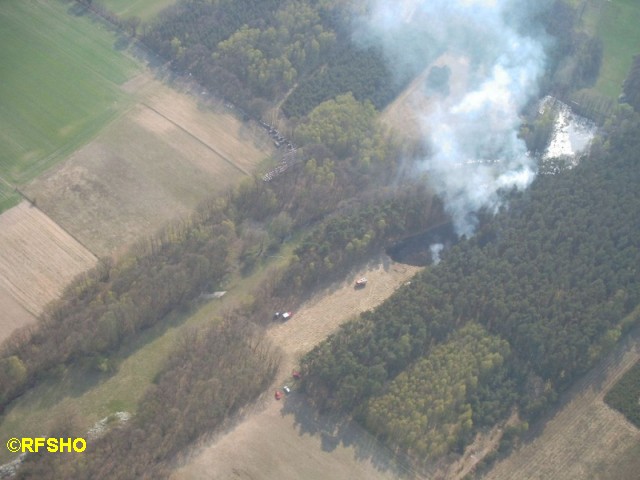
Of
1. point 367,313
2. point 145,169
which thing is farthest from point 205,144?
point 367,313

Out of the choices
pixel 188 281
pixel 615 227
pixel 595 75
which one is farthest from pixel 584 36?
pixel 188 281

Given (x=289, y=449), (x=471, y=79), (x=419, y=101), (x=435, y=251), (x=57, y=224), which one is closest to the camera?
(x=289, y=449)

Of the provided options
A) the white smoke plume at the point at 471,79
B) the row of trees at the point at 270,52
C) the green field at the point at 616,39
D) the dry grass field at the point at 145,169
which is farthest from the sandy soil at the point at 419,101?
the green field at the point at 616,39

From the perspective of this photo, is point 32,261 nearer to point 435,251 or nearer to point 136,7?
point 435,251

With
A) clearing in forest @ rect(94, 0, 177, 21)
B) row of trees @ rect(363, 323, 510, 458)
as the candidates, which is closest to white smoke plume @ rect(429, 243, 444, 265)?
row of trees @ rect(363, 323, 510, 458)

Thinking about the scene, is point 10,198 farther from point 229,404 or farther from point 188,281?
point 229,404

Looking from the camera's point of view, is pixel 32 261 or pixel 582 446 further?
pixel 32 261
